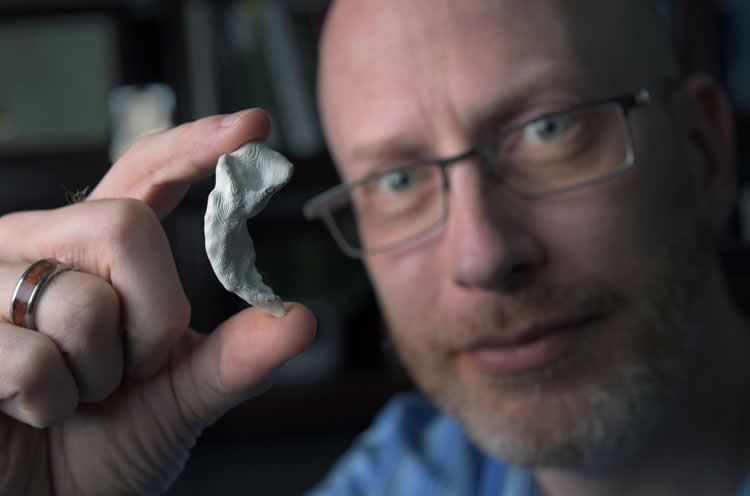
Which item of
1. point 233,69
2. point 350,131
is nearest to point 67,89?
point 233,69

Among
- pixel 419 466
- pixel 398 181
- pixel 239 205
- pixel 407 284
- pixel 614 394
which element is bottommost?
pixel 419 466

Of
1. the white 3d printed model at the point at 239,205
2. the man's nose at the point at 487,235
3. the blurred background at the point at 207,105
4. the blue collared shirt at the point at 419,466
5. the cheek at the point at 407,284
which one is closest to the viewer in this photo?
the white 3d printed model at the point at 239,205

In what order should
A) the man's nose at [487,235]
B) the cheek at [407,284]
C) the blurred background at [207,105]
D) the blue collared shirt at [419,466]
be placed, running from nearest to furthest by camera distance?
the man's nose at [487,235], the cheek at [407,284], the blue collared shirt at [419,466], the blurred background at [207,105]

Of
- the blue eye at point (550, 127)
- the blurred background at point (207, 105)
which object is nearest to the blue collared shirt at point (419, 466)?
the blurred background at point (207, 105)

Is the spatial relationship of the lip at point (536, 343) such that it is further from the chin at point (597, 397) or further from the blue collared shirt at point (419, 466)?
the blue collared shirt at point (419, 466)

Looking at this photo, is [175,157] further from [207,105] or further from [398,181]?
[207,105]

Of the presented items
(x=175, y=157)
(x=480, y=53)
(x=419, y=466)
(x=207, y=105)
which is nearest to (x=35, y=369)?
(x=175, y=157)
